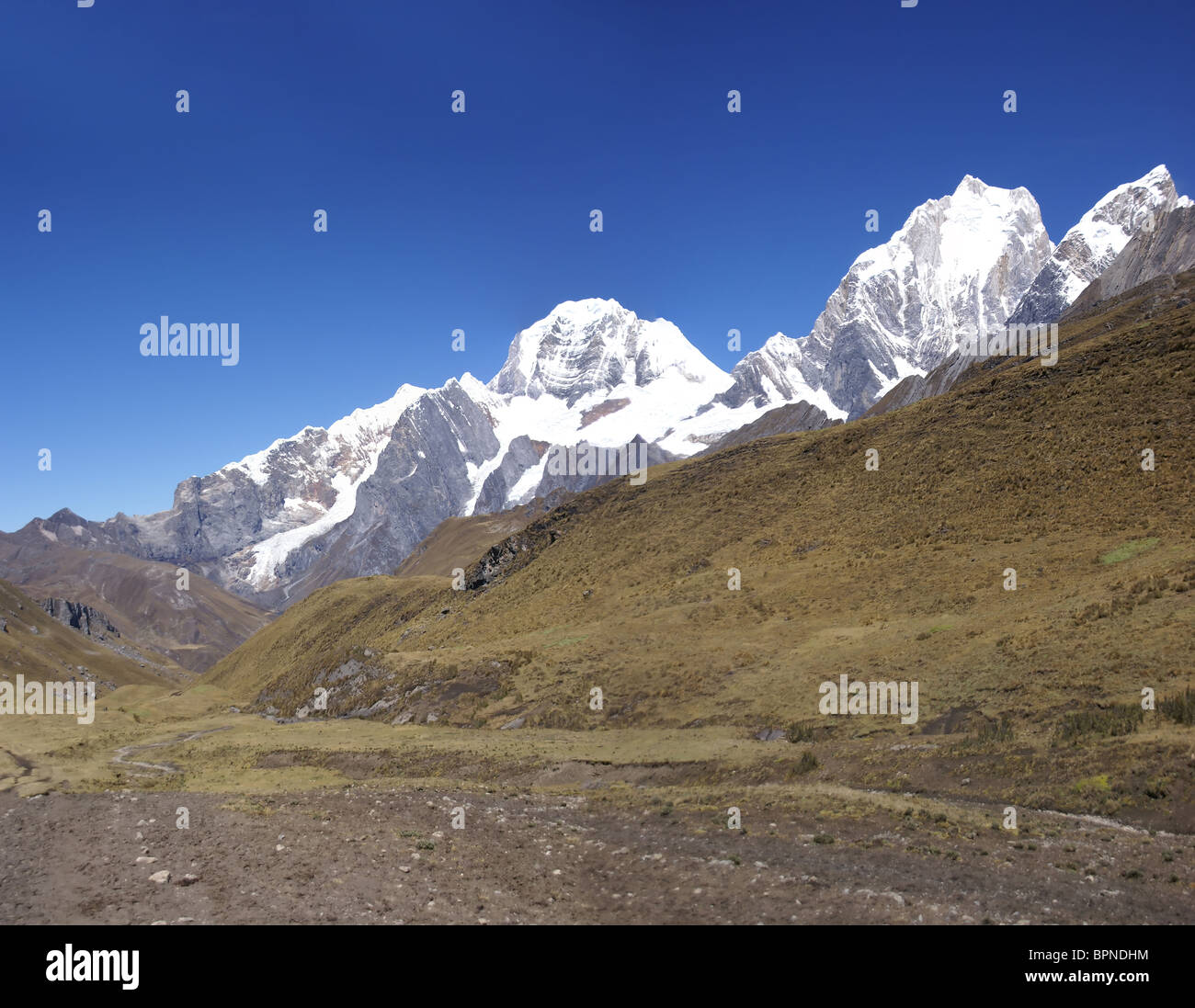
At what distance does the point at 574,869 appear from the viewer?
A: 1631 cm

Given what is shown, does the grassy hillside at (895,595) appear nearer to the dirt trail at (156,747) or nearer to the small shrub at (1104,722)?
the small shrub at (1104,722)

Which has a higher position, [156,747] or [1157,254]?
[1157,254]

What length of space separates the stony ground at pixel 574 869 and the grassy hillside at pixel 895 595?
4896 millimetres

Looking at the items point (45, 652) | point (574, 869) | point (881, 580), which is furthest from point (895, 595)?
point (45, 652)

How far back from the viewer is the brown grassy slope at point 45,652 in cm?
11300

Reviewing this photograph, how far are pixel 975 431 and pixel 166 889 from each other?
6347 cm

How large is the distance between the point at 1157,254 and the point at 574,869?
15380 centimetres

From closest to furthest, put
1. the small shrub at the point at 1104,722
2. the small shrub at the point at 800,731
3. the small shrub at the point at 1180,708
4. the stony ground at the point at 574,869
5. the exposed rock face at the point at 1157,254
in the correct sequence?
1. the stony ground at the point at 574,869
2. the small shrub at the point at 1180,708
3. the small shrub at the point at 1104,722
4. the small shrub at the point at 800,731
5. the exposed rock face at the point at 1157,254

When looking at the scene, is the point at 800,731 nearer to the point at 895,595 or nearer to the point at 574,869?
the point at 574,869

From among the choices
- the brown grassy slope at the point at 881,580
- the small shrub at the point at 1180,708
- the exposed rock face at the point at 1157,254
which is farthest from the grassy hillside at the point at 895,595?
the exposed rock face at the point at 1157,254

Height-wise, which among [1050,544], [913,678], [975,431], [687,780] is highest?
[975,431]
